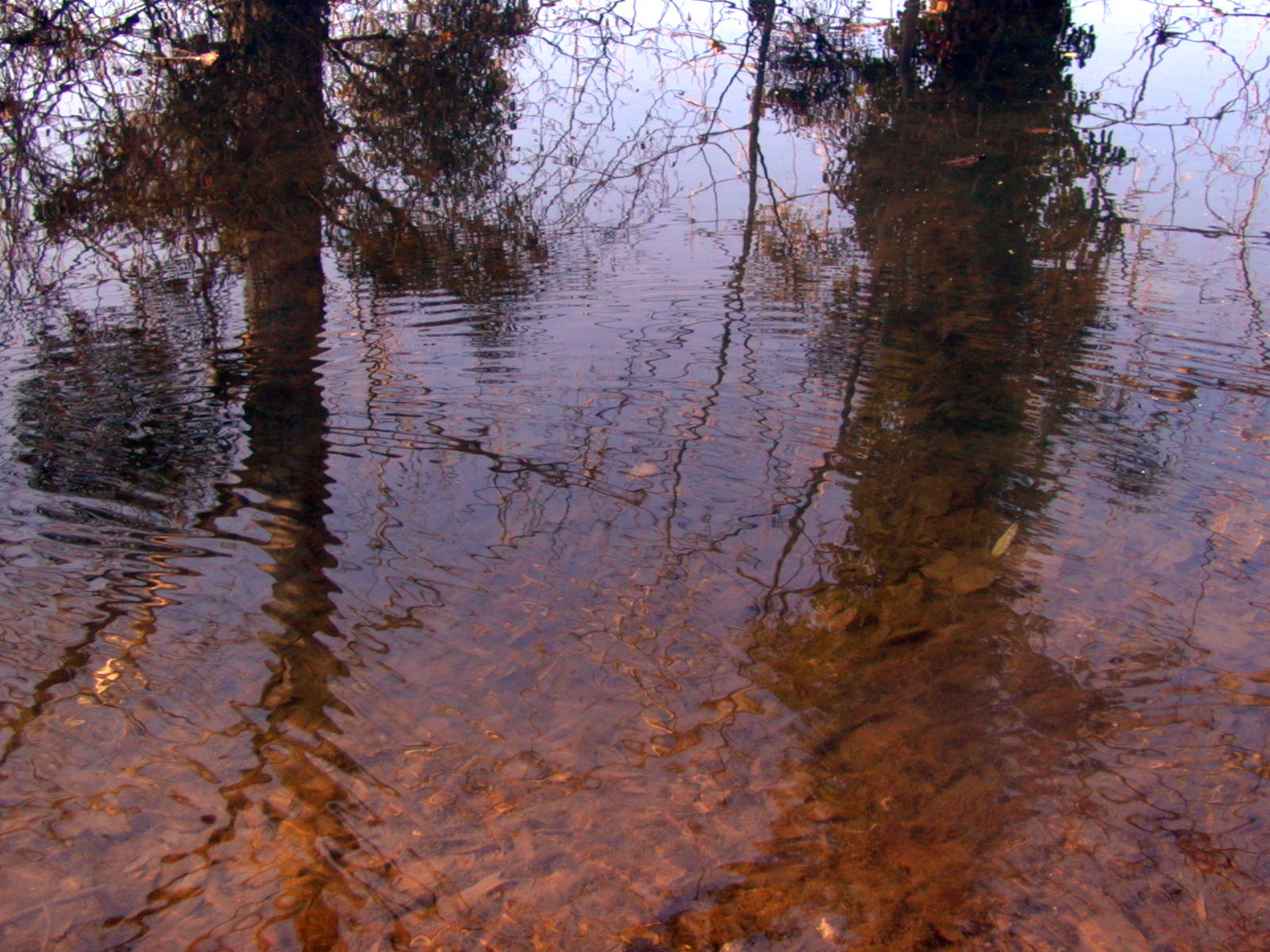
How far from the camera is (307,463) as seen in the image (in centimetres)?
437

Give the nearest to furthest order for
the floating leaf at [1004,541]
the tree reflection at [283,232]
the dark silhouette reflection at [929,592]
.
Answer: the dark silhouette reflection at [929,592] < the tree reflection at [283,232] < the floating leaf at [1004,541]

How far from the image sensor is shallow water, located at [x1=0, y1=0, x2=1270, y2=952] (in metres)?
2.39

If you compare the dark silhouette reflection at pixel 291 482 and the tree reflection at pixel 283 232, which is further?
the tree reflection at pixel 283 232

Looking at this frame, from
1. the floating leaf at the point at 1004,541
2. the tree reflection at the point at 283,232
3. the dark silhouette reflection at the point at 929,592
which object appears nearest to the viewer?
the dark silhouette reflection at the point at 929,592

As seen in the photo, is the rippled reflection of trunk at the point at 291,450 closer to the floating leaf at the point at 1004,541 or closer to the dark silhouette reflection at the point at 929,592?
the dark silhouette reflection at the point at 929,592

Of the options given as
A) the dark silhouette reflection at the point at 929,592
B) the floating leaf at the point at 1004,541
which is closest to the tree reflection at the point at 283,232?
the dark silhouette reflection at the point at 929,592

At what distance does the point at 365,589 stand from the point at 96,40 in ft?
16.3

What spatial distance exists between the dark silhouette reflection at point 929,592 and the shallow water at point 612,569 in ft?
0.06

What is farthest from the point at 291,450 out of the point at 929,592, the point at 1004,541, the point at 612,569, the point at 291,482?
the point at 1004,541

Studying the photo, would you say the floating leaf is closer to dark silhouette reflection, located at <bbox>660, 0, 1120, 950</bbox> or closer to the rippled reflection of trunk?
dark silhouette reflection, located at <bbox>660, 0, 1120, 950</bbox>

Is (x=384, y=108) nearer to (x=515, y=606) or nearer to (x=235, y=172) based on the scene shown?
(x=235, y=172)

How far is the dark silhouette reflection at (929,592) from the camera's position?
2369 mm

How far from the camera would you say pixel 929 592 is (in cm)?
354

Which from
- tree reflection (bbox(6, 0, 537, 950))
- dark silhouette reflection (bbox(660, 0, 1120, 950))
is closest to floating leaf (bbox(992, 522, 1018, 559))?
dark silhouette reflection (bbox(660, 0, 1120, 950))
